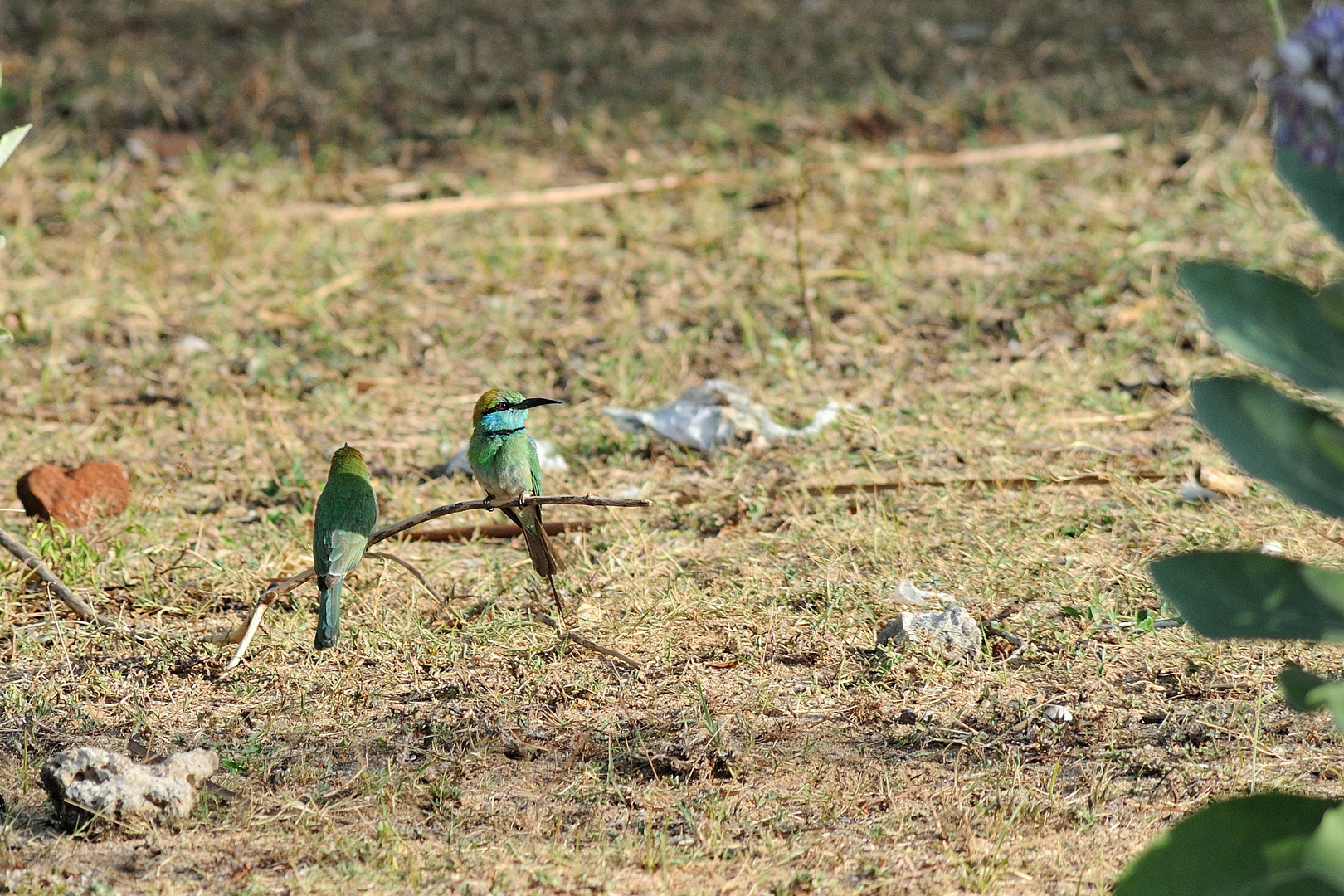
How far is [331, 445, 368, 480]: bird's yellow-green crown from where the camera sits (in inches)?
115

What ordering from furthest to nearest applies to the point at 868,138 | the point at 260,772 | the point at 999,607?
the point at 868,138 < the point at 999,607 < the point at 260,772

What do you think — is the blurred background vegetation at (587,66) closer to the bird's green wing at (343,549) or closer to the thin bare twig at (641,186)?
the thin bare twig at (641,186)

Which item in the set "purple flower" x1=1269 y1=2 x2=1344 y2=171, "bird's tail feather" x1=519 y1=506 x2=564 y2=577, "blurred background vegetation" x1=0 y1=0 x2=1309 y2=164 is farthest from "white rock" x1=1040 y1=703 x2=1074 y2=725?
"blurred background vegetation" x1=0 y1=0 x2=1309 y2=164

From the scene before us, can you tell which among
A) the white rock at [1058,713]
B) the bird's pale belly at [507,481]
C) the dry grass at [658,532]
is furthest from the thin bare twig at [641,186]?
the white rock at [1058,713]

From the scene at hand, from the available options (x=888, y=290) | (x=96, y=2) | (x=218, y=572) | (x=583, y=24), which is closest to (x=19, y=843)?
(x=218, y=572)

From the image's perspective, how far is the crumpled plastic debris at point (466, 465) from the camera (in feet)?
12.6

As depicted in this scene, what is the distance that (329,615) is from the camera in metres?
2.74

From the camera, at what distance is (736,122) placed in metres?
6.19

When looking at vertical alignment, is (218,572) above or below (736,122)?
below

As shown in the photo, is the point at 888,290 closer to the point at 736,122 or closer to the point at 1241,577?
the point at 736,122

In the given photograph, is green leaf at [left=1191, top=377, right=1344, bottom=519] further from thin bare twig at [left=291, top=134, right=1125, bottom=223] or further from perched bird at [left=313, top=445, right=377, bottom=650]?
thin bare twig at [left=291, top=134, right=1125, bottom=223]

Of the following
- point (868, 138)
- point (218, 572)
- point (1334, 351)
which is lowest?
point (218, 572)

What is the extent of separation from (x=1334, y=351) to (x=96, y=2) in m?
7.66

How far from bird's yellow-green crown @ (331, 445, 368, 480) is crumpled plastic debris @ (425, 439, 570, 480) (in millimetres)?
853
